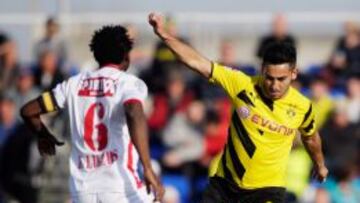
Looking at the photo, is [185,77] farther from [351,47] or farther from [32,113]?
[32,113]

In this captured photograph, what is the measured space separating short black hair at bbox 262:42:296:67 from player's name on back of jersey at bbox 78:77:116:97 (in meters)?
1.32

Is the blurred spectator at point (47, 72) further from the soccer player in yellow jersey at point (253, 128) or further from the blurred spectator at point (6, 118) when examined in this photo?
the soccer player in yellow jersey at point (253, 128)

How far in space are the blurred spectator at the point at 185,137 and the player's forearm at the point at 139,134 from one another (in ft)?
22.7

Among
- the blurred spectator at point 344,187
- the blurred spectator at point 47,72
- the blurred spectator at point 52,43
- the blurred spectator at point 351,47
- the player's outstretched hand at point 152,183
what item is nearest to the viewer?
the player's outstretched hand at point 152,183

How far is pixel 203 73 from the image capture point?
11328mm

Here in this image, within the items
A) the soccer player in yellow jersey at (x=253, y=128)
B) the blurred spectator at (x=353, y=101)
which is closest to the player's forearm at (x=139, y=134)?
the soccer player in yellow jersey at (x=253, y=128)

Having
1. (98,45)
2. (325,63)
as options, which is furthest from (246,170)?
(325,63)

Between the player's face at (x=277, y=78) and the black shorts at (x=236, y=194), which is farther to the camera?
the black shorts at (x=236, y=194)

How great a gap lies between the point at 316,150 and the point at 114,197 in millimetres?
1880

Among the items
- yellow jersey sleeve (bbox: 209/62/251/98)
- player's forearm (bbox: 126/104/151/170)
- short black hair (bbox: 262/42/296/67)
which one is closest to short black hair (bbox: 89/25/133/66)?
player's forearm (bbox: 126/104/151/170)

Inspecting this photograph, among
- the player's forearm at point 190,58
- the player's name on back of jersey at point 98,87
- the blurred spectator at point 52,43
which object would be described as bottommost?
the blurred spectator at point 52,43

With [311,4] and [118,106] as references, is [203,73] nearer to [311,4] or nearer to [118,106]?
[118,106]

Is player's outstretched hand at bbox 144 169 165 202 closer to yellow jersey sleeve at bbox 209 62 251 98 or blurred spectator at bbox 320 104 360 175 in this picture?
yellow jersey sleeve at bbox 209 62 251 98

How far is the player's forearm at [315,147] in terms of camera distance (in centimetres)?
1166
